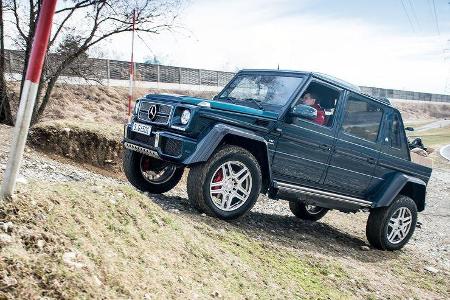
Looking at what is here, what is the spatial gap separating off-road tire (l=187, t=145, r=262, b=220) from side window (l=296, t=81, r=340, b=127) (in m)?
1.37

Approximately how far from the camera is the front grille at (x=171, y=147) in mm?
5398

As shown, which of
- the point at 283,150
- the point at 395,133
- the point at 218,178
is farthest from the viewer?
the point at 395,133

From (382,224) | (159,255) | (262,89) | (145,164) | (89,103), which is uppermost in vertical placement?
(262,89)

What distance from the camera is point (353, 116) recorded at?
22.8 feet

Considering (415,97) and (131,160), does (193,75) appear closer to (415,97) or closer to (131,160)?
(131,160)

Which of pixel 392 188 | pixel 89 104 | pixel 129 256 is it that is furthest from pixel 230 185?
pixel 89 104

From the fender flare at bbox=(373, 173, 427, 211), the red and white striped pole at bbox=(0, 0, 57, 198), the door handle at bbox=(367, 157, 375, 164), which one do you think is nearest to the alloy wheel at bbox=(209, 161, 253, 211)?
the door handle at bbox=(367, 157, 375, 164)

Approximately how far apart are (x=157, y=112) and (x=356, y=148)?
124 inches

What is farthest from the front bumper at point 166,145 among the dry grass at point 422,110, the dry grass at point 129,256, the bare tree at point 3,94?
the dry grass at point 422,110

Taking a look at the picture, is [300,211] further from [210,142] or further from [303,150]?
[210,142]

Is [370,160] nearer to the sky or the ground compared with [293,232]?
nearer to the sky

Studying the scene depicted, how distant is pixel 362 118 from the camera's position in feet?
23.3

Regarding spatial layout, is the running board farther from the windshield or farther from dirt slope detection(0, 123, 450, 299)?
the windshield

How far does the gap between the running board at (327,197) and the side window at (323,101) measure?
1002 millimetres
